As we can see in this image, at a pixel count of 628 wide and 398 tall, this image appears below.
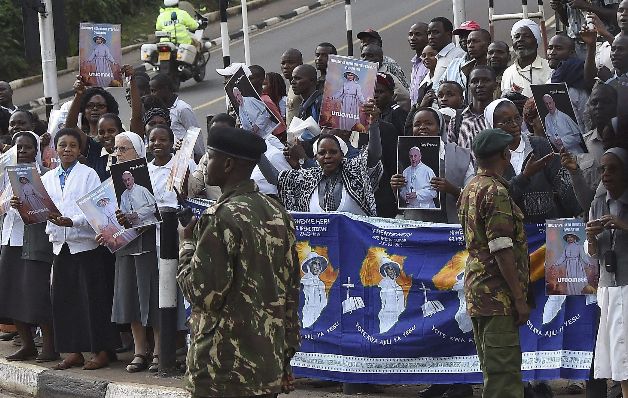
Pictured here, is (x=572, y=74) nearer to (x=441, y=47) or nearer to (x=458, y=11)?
(x=441, y=47)

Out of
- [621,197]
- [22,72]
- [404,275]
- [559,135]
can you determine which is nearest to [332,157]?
[404,275]

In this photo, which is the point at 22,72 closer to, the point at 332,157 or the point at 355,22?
the point at 355,22

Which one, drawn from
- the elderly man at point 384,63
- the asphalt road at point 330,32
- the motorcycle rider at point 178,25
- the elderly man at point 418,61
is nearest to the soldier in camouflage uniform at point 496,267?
the elderly man at point 384,63

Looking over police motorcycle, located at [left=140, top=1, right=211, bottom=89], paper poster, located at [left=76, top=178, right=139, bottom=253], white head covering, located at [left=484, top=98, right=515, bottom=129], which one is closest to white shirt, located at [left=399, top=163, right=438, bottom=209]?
white head covering, located at [left=484, top=98, right=515, bottom=129]

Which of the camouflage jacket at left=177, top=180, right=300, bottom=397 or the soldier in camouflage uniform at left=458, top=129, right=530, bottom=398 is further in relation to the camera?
the soldier in camouflage uniform at left=458, top=129, right=530, bottom=398

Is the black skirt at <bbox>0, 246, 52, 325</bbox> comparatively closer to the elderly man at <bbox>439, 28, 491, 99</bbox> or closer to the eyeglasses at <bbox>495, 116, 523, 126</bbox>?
the elderly man at <bbox>439, 28, 491, 99</bbox>

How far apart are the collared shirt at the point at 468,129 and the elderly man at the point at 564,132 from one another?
3.61 ft

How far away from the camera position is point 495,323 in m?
7.19

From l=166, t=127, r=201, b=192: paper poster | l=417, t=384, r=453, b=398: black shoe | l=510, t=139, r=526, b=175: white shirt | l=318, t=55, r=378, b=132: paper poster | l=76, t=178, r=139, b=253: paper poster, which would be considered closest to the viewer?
l=510, t=139, r=526, b=175: white shirt

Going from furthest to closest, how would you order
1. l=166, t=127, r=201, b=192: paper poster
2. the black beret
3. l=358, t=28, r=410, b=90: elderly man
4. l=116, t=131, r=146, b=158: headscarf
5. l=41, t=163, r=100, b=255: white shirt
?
l=358, t=28, r=410, b=90: elderly man → l=41, t=163, r=100, b=255: white shirt → l=116, t=131, r=146, b=158: headscarf → l=166, t=127, r=201, b=192: paper poster → the black beret

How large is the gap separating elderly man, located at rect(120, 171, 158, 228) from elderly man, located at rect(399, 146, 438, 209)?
6.35 feet

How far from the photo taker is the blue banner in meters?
8.37

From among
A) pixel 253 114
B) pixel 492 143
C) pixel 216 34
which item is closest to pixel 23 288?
pixel 253 114

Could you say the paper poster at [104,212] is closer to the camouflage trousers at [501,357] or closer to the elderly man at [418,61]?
the elderly man at [418,61]
